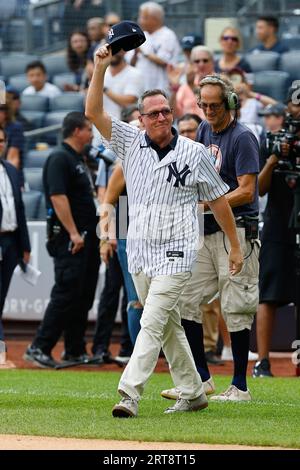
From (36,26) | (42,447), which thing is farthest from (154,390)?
(36,26)

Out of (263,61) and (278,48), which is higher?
(278,48)

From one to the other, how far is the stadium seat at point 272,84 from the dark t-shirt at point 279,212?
4.76 metres

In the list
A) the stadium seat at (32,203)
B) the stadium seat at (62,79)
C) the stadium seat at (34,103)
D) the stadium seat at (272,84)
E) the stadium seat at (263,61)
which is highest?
the stadium seat at (263,61)

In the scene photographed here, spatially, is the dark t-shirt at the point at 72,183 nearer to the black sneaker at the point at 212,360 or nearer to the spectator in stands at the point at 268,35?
the black sneaker at the point at 212,360

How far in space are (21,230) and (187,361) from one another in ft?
14.2

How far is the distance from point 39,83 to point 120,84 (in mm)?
2585

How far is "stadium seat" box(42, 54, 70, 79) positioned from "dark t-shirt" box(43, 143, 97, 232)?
7.48m

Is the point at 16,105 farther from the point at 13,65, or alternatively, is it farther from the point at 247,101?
the point at 13,65

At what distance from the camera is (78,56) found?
660 inches

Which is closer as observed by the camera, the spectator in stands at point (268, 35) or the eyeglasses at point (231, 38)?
the eyeglasses at point (231, 38)

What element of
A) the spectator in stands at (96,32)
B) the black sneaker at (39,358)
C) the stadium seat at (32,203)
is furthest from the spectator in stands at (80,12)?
the black sneaker at (39,358)

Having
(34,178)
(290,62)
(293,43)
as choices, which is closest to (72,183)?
(34,178)

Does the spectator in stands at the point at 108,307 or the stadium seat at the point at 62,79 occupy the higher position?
the stadium seat at the point at 62,79

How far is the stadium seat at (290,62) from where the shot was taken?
50.9ft
